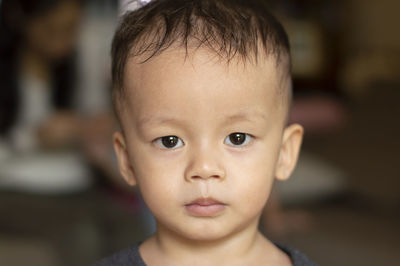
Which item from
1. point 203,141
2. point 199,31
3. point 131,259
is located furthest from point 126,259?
point 199,31

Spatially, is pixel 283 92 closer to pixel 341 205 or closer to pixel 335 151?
pixel 341 205

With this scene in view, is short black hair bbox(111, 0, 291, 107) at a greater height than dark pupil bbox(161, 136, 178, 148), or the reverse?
short black hair bbox(111, 0, 291, 107)

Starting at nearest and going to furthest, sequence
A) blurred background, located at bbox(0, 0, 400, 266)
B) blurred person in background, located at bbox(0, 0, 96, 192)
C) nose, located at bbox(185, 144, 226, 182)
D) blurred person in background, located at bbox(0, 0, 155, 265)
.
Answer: nose, located at bbox(185, 144, 226, 182) < blurred background, located at bbox(0, 0, 400, 266) < blurred person in background, located at bbox(0, 0, 155, 265) < blurred person in background, located at bbox(0, 0, 96, 192)

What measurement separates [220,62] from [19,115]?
6.88ft

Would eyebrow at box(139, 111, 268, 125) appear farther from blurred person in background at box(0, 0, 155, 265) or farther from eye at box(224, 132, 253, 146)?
blurred person in background at box(0, 0, 155, 265)

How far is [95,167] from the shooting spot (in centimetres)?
243

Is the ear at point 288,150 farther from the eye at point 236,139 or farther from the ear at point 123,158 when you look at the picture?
the ear at point 123,158

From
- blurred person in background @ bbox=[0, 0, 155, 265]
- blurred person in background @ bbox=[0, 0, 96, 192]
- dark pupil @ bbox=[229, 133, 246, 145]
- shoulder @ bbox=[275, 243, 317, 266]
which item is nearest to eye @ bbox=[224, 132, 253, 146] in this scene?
dark pupil @ bbox=[229, 133, 246, 145]

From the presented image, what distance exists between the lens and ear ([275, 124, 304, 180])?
2.95 feet

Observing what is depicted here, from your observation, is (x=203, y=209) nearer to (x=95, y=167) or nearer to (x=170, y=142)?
(x=170, y=142)

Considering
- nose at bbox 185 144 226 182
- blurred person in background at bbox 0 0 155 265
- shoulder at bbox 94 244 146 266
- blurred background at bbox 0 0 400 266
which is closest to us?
nose at bbox 185 144 226 182

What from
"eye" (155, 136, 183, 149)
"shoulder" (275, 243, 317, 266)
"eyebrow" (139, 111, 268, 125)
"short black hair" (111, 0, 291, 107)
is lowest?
"shoulder" (275, 243, 317, 266)

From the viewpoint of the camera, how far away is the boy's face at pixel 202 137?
0.75m

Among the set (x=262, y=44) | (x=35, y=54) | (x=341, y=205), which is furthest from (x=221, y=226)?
(x=35, y=54)
